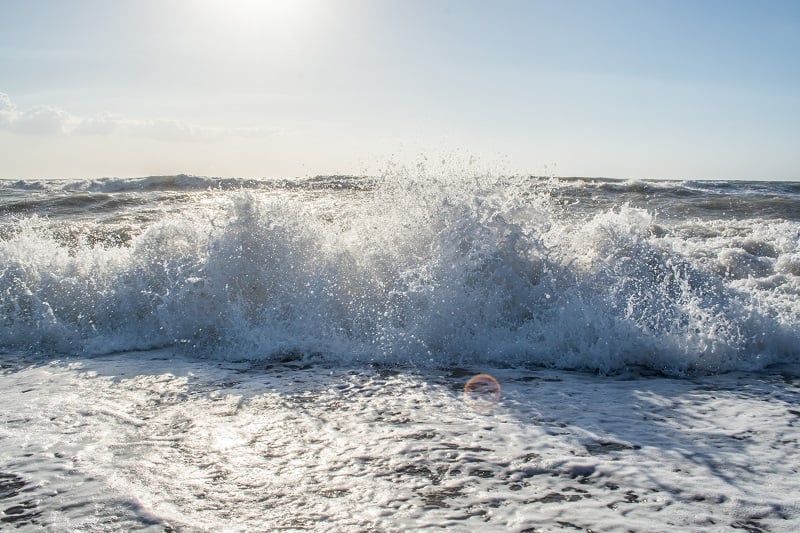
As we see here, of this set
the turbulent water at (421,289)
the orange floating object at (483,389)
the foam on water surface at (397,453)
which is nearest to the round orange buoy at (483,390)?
the orange floating object at (483,389)

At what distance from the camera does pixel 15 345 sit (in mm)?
5754

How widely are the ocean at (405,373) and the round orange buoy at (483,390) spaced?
0.08ft

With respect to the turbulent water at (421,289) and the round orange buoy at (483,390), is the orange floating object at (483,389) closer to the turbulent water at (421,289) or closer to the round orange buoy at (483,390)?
the round orange buoy at (483,390)

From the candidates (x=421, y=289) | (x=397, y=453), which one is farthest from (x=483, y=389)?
(x=421, y=289)

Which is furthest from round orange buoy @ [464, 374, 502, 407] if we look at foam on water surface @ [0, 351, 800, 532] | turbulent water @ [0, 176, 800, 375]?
turbulent water @ [0, 176, 800, 375]

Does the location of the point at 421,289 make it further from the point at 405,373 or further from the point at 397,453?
the point at 397,453

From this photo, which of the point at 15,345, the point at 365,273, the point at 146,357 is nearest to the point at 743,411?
the point at 365,273

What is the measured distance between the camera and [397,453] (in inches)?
119

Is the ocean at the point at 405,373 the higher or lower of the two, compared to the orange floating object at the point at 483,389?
higher

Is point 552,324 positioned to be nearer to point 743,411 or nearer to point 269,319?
point 743,411

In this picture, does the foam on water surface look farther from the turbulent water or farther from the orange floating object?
the turbulent water

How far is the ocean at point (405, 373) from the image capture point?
2562 mm

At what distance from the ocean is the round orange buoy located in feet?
0.08

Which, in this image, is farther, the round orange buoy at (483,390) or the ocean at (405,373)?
the round orange buoy at (483,390)
